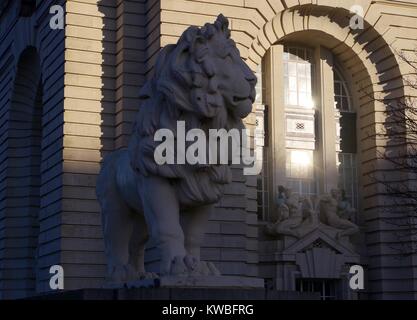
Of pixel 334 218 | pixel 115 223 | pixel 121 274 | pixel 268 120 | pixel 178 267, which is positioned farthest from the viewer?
pixel 268 120

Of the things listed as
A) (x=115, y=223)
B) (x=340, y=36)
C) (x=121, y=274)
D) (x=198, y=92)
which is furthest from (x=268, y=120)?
(x=198, y=92)

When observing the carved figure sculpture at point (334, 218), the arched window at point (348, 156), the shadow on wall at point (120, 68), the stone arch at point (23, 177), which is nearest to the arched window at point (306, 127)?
the arched window at point (348, 156)

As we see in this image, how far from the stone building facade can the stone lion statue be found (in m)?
12.2

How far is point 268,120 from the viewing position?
24391 mm

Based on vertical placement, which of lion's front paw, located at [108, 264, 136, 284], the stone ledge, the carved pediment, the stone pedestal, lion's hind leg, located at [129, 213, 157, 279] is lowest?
the stone ledge

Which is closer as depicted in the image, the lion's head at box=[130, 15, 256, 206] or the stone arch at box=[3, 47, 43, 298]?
the lion's head at box=[130, 15, 256, 206]

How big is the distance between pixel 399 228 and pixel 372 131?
3130 millimetres

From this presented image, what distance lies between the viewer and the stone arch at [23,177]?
93.0 feet

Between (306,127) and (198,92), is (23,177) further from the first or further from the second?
(198,92)

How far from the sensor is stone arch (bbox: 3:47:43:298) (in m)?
28.4

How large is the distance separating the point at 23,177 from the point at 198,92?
22.0 metres

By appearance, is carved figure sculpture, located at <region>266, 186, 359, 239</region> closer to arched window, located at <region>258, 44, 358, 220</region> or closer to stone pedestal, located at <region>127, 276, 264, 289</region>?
arched window, located at <region>258, 44, 358, 220</region>

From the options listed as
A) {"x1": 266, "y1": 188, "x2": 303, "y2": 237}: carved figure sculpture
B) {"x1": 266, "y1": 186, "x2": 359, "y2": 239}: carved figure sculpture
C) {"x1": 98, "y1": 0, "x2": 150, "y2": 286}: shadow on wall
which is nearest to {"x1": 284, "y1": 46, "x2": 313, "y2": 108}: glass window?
{"x1": 266, "y1": 186, "x2": 359, "y2": 239}: carved figure sculpture
